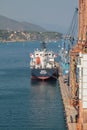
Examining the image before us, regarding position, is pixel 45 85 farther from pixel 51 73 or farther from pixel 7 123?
pixel 7 123

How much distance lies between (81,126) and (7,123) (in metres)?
10.8

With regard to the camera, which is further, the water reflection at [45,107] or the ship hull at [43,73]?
the ship hull at [43,73]

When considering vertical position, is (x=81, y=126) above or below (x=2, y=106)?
above

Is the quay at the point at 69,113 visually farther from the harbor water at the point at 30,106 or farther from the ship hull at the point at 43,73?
the ship hull at the point at 43,73

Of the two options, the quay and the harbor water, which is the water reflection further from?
the quay

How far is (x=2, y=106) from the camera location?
32000 mm

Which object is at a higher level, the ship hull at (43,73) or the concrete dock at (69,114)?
the concrete dock at (69,114)

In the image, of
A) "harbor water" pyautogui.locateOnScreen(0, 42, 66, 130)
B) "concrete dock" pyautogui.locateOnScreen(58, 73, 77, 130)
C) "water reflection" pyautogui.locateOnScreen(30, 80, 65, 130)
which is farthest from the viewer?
"water reflection" pyautogui.locateOnScreen(30, 80, 65, 130)

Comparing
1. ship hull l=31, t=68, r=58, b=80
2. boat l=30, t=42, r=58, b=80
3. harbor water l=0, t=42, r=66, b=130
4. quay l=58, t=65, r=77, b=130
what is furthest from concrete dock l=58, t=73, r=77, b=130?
boat l=30, t=42, r=58, b=80

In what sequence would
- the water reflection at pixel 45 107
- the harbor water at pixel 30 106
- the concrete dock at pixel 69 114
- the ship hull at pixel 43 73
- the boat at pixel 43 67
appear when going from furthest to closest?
1. the boat at pixel 43 67
2. the ship hull at pixel 43 73
3. the water reflection at pixel 45 107
4. the harbor water at pixel 30 106
5. the concrete dock at pixel 69 114

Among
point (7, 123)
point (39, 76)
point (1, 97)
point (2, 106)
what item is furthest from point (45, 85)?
point (7, 123)

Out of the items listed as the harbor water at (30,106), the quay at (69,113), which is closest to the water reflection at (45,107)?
the harbor water at (30,106)

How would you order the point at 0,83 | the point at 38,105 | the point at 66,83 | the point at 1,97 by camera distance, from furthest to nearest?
the point at 0,83, the point at 66,83, the point at 1,97, the point at 38,105

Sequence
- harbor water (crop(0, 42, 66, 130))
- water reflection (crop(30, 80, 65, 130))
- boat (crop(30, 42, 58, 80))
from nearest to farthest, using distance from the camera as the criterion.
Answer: harbor water (crop(0, 42, 66, 130)), water reflection (crop(30, 80, 65, 130)), boat (crop(30, 42, 58, 80))
